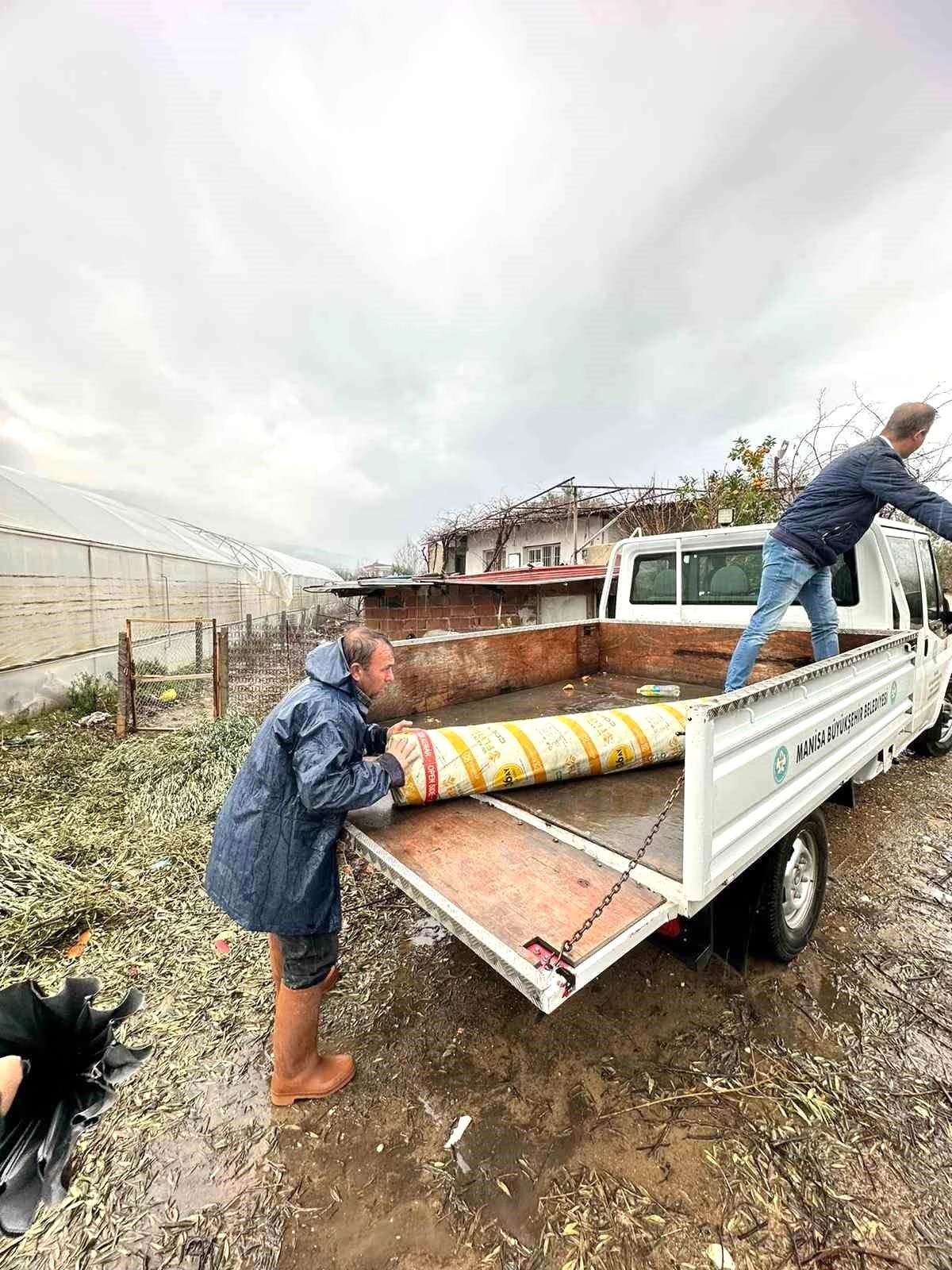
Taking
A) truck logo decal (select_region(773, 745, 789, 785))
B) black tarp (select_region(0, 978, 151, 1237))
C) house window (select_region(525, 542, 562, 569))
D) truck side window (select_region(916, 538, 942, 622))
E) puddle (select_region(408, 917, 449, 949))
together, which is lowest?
puddle (select_region(408, 917, 449, 949))

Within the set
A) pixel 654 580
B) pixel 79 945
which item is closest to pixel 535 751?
pixel 79 945

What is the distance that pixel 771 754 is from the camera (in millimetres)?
1862

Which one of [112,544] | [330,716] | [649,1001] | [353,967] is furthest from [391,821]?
[112,544]

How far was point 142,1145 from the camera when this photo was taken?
176 cm

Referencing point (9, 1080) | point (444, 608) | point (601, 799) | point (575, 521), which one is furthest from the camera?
point (575, 521)

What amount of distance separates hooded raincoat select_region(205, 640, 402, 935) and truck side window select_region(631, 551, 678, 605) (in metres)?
3.92

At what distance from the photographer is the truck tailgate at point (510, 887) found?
1.28 metres

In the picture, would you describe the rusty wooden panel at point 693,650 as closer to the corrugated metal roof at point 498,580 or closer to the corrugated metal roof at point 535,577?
the corrugated metal roof at point 498,580

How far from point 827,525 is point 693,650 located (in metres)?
1.34

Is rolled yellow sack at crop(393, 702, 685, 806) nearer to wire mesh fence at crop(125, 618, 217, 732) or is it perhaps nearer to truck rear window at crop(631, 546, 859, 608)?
truck rear window at crop(631, 546, 859, 608)

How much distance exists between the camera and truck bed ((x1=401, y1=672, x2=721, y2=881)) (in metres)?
1.84

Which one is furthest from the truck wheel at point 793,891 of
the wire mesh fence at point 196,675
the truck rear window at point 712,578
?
the wire mesh fence at point 196,675

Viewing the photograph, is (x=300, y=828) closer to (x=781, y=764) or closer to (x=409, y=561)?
(x=781, y=764)

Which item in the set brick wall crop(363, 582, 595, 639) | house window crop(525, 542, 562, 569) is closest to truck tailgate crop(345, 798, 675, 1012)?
brick wall crop(363, 582, 595, 639)
